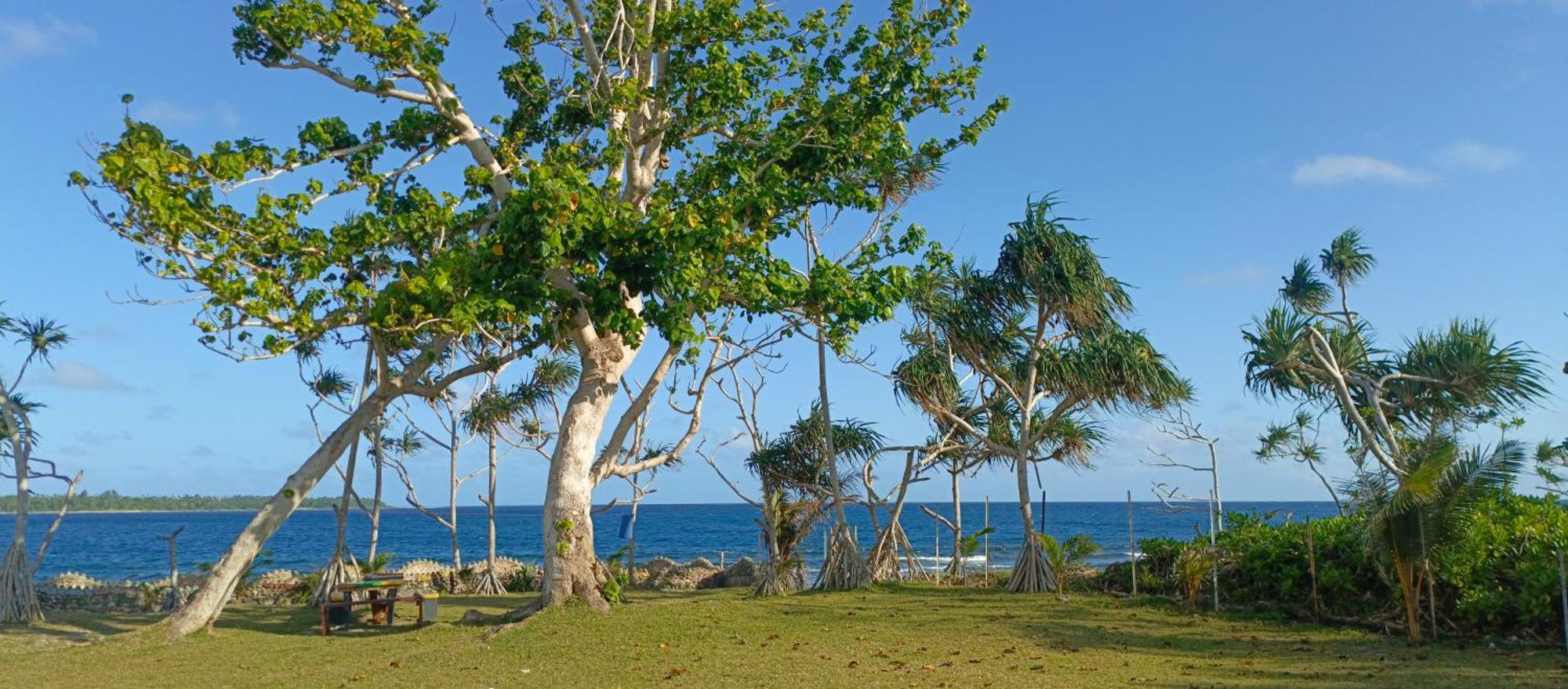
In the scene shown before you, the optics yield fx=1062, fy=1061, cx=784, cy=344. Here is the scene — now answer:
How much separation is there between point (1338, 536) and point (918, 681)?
6.33 metres

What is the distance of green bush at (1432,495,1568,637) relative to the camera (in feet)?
30.7

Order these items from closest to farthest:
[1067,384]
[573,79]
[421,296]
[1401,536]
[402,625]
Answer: [1401,536] < [421,296] < [402,625] < [573,79] < [1067,384]

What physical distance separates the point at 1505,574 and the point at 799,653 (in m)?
6.62

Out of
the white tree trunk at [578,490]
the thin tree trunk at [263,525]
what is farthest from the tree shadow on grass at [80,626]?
the white tree trunk at [578,490]

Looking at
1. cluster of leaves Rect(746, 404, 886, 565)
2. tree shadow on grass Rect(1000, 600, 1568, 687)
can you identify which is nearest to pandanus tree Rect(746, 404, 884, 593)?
cluster of leaves Rect(746, 404, 886, 565)

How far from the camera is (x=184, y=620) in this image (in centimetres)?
1164

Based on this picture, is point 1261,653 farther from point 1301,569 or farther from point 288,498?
point 288,498

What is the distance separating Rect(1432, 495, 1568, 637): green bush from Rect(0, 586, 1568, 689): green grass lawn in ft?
1.51

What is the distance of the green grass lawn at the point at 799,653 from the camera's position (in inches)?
330

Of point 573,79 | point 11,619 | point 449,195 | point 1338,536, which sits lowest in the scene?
point 11,619

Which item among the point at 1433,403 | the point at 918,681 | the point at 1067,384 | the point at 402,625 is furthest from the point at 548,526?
the point at 1433,403

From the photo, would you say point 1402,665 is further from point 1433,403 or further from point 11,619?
point 11,619

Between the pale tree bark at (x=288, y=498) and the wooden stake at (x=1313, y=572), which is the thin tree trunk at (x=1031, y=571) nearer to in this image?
the wooden stake at (x=1313, y=572)

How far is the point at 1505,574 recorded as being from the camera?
988 centimetres
